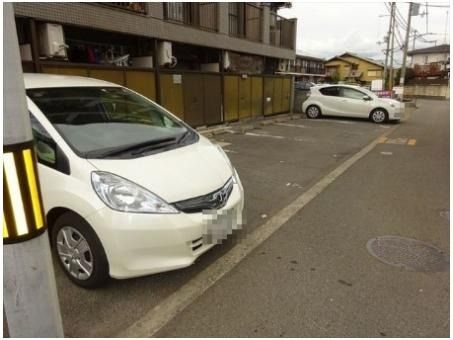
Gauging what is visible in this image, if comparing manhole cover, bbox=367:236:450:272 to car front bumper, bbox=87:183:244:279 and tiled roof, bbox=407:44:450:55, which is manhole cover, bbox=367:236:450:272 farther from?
tiled roof, bbox=407:44:450:55

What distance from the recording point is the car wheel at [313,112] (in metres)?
15.1

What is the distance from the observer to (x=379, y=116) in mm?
13664

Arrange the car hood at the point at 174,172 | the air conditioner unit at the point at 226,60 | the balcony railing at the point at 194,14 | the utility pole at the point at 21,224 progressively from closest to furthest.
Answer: the utility pole at the point at 21,224 < the car hood at the point at 174,172 < the balcony railing at the point at 194,14 < the air conditioner unit at the point at 226,60

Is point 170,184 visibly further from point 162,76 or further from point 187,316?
point 162,76

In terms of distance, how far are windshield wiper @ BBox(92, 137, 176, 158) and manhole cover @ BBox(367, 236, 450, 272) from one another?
7.26 ft

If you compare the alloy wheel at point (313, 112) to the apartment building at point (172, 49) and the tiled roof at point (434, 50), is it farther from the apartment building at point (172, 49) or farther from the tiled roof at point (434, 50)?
the tiled roof at point (434, 50)

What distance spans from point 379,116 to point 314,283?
1256cm

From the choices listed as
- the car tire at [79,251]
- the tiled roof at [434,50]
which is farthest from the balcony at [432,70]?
the car tire at [79,251]

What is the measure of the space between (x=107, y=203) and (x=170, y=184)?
1.53 feet

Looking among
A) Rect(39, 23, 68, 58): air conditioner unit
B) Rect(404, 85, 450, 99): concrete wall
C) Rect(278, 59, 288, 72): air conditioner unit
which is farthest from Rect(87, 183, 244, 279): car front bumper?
Rect(404, 85, 450, 99): concrete wall

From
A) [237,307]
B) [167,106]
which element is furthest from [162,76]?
[237,307]

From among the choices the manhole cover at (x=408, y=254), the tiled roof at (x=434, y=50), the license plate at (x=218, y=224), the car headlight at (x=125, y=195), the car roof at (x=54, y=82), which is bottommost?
the manhole cover at (x=408, y=254)

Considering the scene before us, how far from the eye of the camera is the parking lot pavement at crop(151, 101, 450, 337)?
7.55 ft

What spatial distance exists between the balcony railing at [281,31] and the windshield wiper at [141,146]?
12.7 meters
